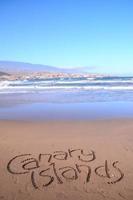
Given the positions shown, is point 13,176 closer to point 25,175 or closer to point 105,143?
point 25,175

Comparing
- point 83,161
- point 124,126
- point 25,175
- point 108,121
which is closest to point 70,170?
point 83,161

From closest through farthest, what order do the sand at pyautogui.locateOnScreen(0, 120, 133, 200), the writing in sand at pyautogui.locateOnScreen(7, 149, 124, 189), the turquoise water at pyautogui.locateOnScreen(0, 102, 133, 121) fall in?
the sand at pyautogui.locateOnScreen(0, 120, 133, 200) < the writing in sand at pyautogui.locateOnScreen(7, 149, 124, 189) < the turquoise water at pyautogui.locateOnScreen(0, 102, 133, 121)

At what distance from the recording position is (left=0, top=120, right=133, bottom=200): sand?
162 inches

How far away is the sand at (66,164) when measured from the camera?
4.12 metres

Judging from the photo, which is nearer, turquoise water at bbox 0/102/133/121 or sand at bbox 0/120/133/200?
sand at bbox 0/120/133/200

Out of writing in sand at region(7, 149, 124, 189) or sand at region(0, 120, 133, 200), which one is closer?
sand at region(0, 120, 133, 200)

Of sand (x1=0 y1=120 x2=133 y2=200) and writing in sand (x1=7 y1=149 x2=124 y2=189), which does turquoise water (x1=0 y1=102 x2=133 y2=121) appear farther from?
writing in sand (x1=7 y1=149 x2=124 y2=189)

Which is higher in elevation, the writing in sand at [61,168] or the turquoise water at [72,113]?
the writing in sand at [61,168]

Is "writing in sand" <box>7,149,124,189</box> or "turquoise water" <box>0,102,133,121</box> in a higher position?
"writing in sand" <box>7,149,124,189</box>

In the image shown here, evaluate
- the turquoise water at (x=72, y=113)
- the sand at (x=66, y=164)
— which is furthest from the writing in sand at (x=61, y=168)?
the turquoise water at (x=72, y=113)

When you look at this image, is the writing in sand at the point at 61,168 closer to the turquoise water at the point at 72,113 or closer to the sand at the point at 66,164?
the sand at the point at 66,164

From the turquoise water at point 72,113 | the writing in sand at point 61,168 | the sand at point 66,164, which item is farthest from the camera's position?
the turquoise water at point 72,113

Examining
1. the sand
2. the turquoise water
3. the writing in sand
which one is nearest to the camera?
the sand

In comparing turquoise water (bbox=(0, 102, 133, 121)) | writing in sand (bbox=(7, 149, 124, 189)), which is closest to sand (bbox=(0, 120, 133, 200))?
writing in sand (bbox=(7, 149, 124, 189))
